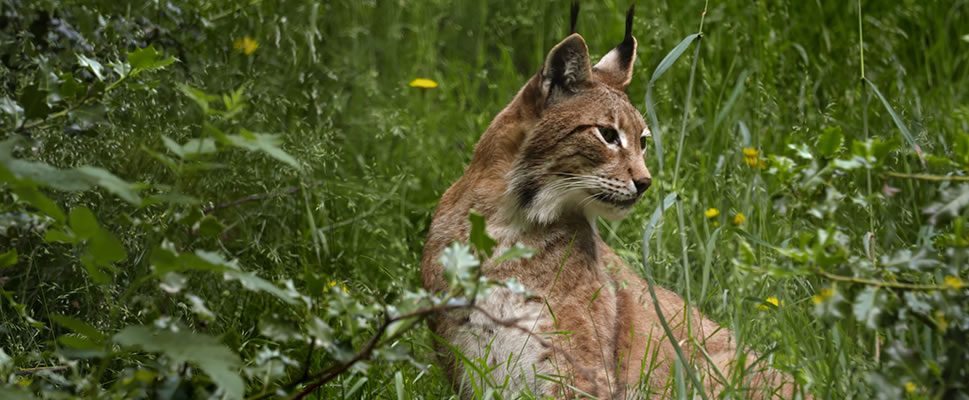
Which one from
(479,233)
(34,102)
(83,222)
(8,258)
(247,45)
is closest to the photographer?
Answer: (83,222)

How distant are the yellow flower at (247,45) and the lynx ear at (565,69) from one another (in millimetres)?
1559

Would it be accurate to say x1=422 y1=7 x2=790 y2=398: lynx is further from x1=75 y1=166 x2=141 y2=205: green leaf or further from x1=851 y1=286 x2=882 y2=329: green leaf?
x1=75 y1=166 x2=141 y2=205: green leaf

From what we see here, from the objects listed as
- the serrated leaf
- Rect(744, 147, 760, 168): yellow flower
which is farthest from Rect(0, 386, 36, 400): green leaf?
Rect(744, 147, 760, 168): yellow flower

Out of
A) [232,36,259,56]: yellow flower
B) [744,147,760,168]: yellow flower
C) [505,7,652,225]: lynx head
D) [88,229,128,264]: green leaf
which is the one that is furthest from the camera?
[232,36,259,56]: yellow flower

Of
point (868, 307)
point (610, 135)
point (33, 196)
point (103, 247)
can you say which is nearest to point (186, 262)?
point (103, 247)

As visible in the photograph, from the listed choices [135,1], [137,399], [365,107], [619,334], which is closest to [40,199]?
[137,399]

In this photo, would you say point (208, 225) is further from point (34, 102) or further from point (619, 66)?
point (619, 66)

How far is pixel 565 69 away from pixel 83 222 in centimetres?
184

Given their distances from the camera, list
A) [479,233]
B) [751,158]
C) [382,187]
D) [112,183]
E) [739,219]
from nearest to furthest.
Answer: [112,183] < [479,233] < [739,219] < [751,158] < [382,187]

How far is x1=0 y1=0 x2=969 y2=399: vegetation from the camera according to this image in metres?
1.85

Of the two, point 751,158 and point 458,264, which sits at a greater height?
point 458,264

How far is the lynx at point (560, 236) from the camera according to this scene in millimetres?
3012

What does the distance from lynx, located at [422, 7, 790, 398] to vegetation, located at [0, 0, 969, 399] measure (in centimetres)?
21

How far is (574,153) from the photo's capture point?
3.17 meters
